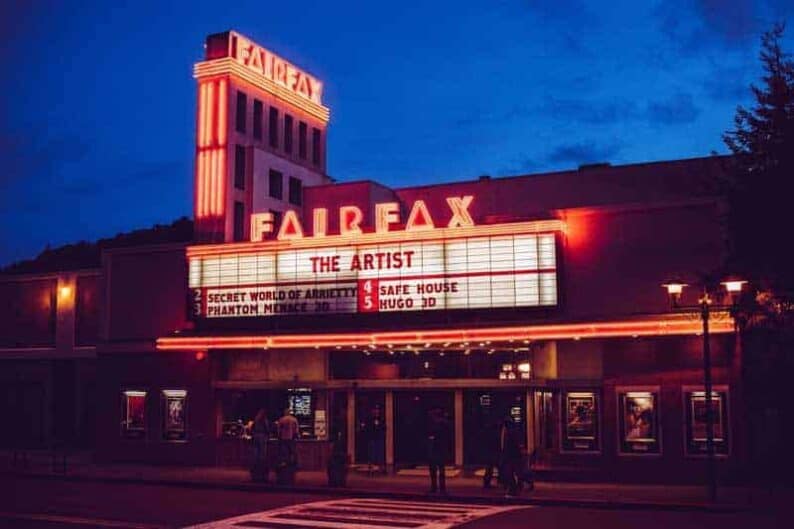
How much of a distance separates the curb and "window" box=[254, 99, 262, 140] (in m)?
13.5

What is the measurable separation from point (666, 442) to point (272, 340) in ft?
39.0

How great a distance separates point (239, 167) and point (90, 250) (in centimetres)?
4424

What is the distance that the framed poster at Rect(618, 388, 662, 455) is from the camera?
996 inches

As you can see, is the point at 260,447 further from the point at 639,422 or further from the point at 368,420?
the point at 639,422

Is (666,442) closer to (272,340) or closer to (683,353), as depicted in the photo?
(683,353)

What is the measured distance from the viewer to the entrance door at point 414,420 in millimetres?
28859

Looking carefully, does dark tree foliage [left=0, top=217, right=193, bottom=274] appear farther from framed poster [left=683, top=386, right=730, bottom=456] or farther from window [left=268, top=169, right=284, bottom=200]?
framed poster [left=683, top=386, right=730, bottom=456]

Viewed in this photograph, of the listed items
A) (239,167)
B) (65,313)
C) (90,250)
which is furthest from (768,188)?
(90,250)

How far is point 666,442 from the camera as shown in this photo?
25.1 metres

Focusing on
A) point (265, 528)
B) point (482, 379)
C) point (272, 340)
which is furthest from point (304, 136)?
point (265, 528)

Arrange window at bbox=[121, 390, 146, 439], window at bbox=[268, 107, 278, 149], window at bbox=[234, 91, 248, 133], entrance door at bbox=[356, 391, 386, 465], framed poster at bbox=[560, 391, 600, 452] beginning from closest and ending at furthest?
framed poster at bbox=[560, 391, 600, 452] < entrance door at bbox=[356, 391, 386, 465] < window at bbox=[121, 390, 146, 439] < window at bbox=[234, 91, 248, 133] < window at bbox=[268, 107, 278, 149]

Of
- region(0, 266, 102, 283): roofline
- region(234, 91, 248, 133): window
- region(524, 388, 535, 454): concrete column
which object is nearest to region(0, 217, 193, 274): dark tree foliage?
region(0, 266, 102, 283): roofline

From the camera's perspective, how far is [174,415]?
3155 cm

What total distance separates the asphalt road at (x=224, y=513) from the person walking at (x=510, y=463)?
1.72 meters
